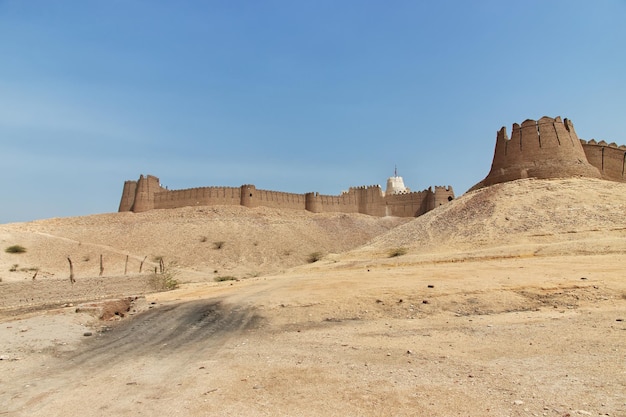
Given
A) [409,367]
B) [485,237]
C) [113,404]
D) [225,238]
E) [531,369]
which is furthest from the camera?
[225,238]

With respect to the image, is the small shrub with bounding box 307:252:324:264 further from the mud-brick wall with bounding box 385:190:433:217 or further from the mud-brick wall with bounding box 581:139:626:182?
the mud-brick wall with bounding box 581:139:626:182

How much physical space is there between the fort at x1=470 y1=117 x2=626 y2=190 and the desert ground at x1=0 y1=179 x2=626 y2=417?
2.92 metres

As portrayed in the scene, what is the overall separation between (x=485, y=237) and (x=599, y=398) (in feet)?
61.4

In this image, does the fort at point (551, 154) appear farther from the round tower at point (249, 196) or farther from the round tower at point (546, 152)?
the round tower at point (249, 196)

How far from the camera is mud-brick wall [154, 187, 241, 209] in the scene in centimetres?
4847

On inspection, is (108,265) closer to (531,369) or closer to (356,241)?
(356,241)

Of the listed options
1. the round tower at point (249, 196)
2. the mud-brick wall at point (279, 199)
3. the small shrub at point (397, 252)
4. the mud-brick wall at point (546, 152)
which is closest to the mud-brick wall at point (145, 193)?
the round tower at point (249, 196)

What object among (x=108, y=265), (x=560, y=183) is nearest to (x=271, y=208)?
(x=108, y=265)

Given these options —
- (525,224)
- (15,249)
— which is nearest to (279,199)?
(15,249)

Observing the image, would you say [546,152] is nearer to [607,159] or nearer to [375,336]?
[607,159]

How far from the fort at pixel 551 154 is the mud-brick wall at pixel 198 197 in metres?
27.8

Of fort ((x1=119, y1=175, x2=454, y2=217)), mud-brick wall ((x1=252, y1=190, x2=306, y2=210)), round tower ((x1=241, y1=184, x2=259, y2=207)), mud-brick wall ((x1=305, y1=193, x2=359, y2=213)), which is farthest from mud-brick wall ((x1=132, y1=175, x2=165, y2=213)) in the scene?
mud-brick wall ((x1=305, y1=193, x2=359, y2=213))

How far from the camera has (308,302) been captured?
1214cm

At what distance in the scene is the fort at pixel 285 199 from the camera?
48625 millimetres
